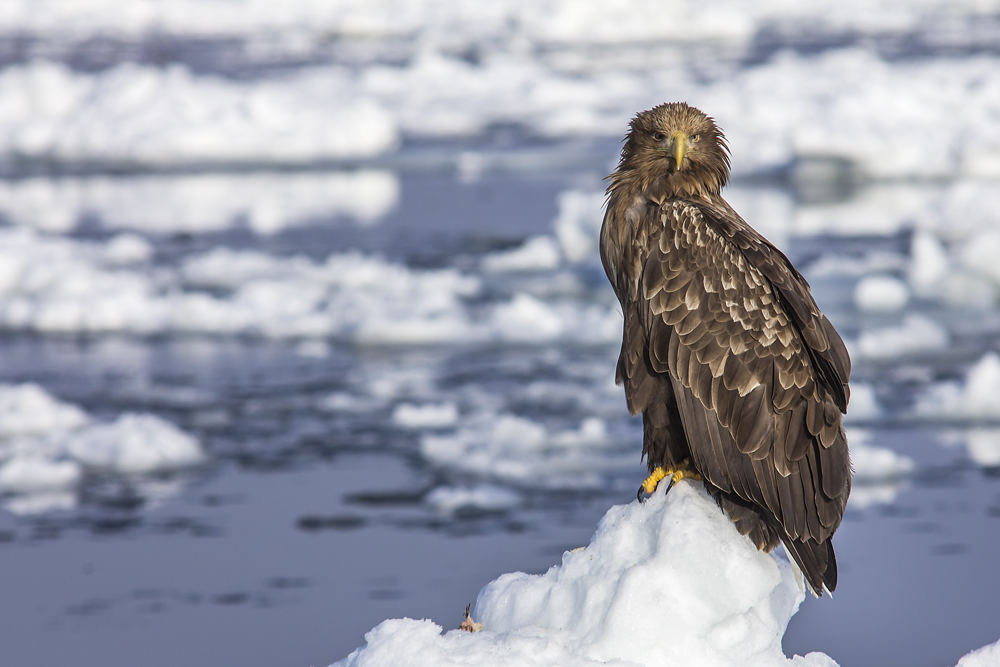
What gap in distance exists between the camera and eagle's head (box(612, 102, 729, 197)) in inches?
149

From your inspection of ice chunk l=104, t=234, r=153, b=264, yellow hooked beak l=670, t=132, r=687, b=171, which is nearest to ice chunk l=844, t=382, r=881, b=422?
yellow hooked beak l=670, t=132, r=687, b=171

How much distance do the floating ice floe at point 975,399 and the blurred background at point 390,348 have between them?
0.02 meters

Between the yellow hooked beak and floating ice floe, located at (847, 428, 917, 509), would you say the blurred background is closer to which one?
floating ice floe, located at (847, 428, 917, 509)

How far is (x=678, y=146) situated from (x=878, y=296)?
6216 mm

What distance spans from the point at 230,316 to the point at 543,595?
665 centimetres

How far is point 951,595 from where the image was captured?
19.1 ft

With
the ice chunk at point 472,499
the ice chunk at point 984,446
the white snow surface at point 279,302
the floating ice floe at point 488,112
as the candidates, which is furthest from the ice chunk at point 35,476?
the floating ice floe at point 488,112

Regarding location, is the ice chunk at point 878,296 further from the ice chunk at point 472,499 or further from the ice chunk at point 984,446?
the ice chunk at point 472,499

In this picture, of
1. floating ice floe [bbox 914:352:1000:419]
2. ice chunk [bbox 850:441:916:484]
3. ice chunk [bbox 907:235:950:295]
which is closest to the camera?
ice chunk [bbox 850:441:916:484]

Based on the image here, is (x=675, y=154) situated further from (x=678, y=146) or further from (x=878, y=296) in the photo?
(x=878, y=296)

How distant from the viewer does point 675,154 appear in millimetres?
3740

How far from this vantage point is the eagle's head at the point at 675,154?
12.4 feet

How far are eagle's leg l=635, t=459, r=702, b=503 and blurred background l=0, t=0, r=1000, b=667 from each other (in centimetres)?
225

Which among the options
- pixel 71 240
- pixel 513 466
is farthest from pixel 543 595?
pixel 71 240
